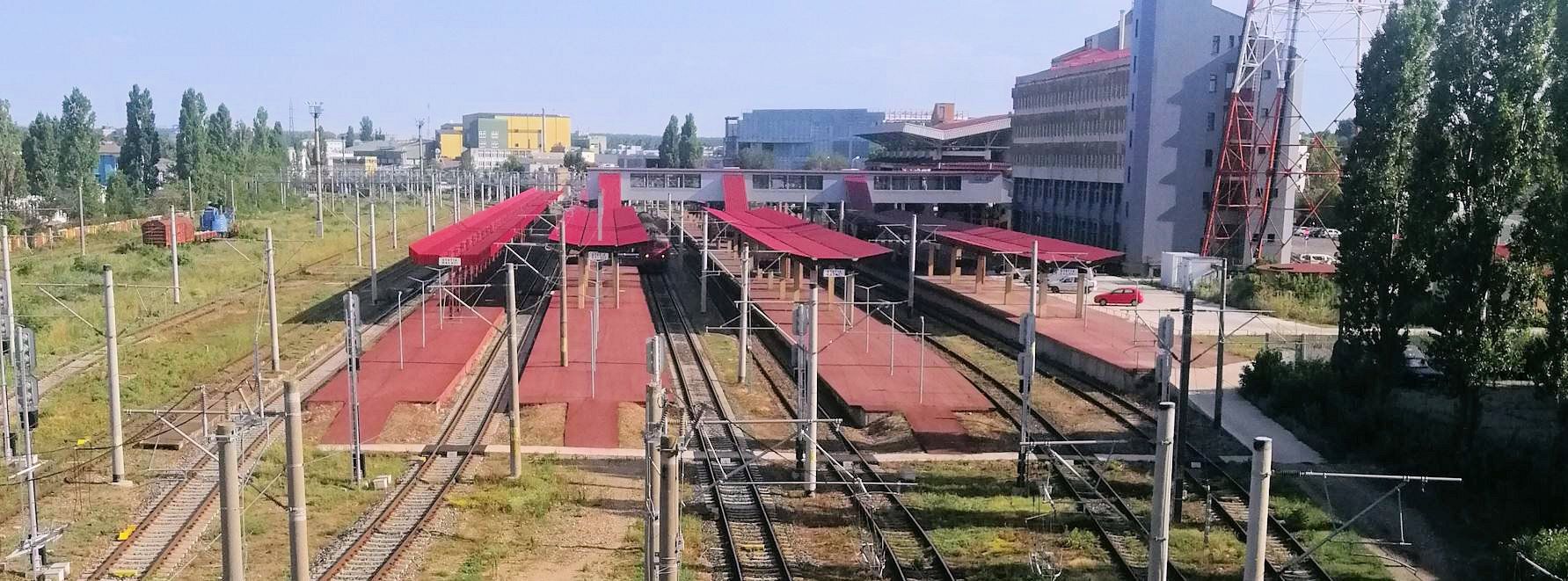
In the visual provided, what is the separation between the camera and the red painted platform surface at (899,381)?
68.0 ft

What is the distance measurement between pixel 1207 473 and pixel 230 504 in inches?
546

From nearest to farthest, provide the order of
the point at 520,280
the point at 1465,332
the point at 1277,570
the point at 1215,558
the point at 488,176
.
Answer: the point at 1277,570 < the point at 1215,558 < the point at 1465,332 < the point at 520,280 < the point at 488,176

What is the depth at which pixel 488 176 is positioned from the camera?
4616 inches

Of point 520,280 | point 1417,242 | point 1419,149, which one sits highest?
point 1419,149

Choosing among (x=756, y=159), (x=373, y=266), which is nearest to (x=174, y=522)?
(x=373, y=266)

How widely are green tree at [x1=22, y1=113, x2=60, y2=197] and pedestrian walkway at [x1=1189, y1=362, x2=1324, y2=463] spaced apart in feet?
205

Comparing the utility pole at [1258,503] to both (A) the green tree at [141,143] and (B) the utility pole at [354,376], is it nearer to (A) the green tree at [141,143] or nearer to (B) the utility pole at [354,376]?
(B) the utility pole at [354,376]

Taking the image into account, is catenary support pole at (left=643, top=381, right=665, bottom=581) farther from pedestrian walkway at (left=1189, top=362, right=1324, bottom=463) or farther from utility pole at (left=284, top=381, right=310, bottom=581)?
pedestrian walkway at (left=1189, top=362, right=1324, bottom=463)

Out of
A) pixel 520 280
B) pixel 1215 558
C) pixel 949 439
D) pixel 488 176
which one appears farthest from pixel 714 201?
pixel 488 176

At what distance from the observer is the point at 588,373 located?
24594 mm

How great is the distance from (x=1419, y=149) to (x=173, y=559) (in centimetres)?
1854

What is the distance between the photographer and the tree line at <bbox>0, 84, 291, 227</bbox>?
60531 mm

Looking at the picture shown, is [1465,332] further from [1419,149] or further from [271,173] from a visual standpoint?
[271,173]

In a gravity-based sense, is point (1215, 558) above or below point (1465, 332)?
below
